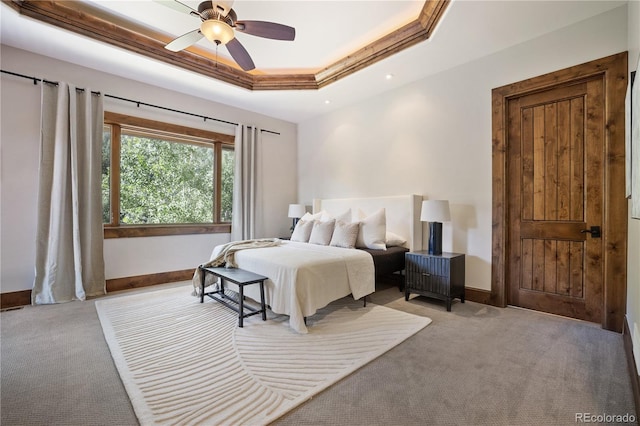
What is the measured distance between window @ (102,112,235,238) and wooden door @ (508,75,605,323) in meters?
4.26

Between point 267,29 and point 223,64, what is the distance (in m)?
1.84

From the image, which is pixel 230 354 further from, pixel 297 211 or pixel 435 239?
pixel 297 211

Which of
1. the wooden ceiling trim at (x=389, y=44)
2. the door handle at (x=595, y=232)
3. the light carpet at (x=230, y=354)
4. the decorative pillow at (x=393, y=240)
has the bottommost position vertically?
the light carpet at (x=230, y=354)

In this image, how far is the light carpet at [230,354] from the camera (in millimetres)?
1574

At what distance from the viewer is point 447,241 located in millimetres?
3648

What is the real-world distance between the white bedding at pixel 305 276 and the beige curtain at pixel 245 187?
5.82 feet

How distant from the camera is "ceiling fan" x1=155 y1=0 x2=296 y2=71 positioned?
2.33m

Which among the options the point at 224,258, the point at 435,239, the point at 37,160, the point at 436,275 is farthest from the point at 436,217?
the point at 37,160

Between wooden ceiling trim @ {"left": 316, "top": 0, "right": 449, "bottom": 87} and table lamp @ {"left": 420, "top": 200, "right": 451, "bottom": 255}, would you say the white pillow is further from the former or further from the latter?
wooden ceiling trim @ {"left": 316, "top": 0, "right": 449, "bottom": 87}

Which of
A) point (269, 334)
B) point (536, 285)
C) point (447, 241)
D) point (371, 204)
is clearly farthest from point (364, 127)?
point (269, 334)

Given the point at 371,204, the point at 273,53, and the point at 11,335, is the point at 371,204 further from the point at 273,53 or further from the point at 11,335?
the point at 11,335

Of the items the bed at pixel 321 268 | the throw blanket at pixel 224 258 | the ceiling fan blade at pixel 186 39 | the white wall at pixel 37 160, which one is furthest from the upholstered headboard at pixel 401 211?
the ceiling fan blade at pixel 186 39

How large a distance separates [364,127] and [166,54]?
2899 mm

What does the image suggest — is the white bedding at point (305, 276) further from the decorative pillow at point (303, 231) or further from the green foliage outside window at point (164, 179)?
the green foliage outside window at point (164, 179)
